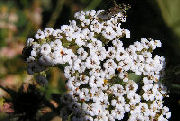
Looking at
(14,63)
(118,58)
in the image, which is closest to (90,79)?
(118,58)

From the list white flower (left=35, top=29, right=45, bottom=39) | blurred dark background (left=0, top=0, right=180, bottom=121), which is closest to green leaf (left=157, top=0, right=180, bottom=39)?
blurred dark background (left=0, top=0, right=180, bottom=121)

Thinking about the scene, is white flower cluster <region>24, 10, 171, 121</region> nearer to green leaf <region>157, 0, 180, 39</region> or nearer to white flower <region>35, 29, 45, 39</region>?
→ white flower <region>35, 29, 45, 39</region>

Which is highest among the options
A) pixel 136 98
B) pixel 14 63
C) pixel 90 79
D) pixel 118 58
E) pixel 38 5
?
pixel 38 5

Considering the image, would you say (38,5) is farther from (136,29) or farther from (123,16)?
(123,16)

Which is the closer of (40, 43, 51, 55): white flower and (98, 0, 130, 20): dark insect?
(40, 43, 51, 55): white flower

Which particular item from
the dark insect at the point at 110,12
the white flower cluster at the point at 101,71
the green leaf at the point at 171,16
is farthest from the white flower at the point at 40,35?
the green leaf at the point at 171,16

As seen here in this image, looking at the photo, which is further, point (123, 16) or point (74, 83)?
point (123, 16)

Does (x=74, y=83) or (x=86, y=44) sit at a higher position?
(x=86, y=44)
